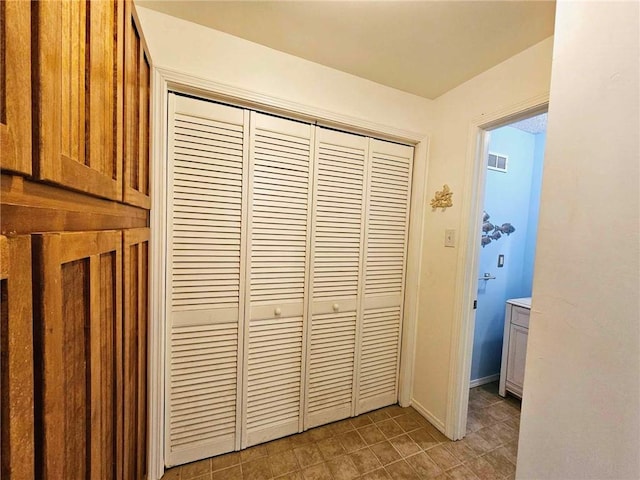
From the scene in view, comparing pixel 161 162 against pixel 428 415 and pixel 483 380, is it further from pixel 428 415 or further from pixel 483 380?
pixel 483 380

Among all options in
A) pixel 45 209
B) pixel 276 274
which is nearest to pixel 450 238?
pixel 276 274

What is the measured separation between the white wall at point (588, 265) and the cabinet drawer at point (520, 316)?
177 cm

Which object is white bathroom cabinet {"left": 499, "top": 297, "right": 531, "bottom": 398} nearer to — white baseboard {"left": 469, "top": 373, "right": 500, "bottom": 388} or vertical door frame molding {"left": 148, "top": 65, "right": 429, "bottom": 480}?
white baseboard {"left": 469, "top": 373, "right": 500, "bottom": 388}

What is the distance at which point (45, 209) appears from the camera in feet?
1.42

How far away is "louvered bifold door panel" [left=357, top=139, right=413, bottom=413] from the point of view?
1846 mm

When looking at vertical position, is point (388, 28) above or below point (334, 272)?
above

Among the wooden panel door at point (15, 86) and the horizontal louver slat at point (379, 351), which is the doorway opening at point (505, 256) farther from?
the wooden panel door at point (15, 86)

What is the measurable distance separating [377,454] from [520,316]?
157 cm

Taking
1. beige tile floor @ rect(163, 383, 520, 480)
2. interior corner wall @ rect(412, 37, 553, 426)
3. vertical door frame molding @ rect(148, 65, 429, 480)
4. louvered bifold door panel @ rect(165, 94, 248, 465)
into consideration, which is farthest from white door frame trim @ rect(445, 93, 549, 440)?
louvered bifold door panel @ rect(165, 94, 248, 465)

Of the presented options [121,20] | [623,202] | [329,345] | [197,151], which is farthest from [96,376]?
[329,345]

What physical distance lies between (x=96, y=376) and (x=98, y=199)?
0.44 meters

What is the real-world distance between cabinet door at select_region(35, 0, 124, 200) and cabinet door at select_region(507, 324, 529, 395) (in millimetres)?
2759

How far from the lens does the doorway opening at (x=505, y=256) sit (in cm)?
218

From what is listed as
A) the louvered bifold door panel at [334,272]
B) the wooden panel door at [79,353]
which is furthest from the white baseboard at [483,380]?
the wooden panel door at [79,353]
